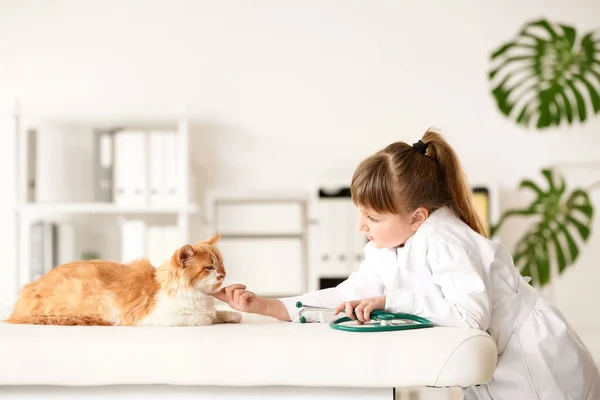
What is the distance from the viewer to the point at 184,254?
1.15 metres

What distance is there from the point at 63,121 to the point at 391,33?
1474 mm

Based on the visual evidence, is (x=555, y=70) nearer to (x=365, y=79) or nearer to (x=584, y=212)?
(x=584, y=212)

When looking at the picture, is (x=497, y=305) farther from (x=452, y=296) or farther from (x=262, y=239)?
(x=262, y=239)

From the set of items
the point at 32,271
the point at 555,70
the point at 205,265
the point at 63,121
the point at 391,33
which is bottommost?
the point at 32,271

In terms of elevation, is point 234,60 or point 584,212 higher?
point 234,60

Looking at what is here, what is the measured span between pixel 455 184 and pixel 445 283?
26 centimetres

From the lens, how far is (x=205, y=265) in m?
1.16

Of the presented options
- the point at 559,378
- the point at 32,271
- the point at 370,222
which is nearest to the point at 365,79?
the point at 32,271

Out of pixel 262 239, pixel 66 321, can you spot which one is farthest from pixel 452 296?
pixel 262 239

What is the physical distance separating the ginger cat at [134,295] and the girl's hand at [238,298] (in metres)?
0.05

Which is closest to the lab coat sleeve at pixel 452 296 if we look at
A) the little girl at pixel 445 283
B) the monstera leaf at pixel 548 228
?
the little girl at pixel 445 283

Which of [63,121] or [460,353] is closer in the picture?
[460,353]

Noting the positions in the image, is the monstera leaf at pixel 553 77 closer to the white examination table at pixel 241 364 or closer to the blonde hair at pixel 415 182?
the blonde hair at pixel 415 182

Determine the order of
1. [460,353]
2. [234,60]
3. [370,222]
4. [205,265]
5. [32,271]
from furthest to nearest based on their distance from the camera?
[234,60]
[32,271]
[370,222]
[205,265]
[460,353]
